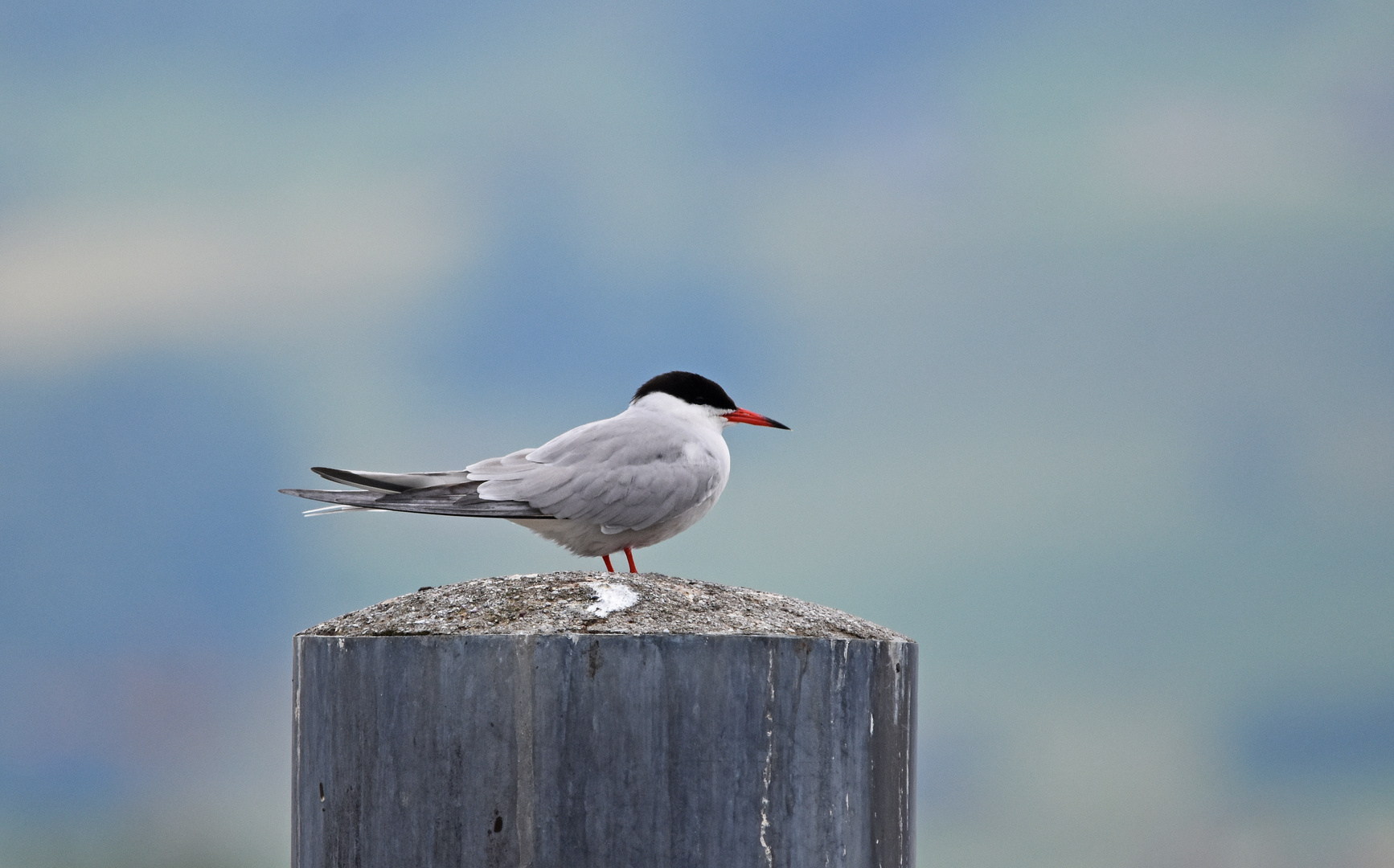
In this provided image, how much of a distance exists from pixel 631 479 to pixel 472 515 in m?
0.71

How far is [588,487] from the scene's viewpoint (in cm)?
547

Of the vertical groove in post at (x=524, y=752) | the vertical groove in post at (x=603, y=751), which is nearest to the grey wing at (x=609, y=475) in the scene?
the vertical groove in post at (x=603, y=751)

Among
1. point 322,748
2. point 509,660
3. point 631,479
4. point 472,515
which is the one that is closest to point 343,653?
point 322,748

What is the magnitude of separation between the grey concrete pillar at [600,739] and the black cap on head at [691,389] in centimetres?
226

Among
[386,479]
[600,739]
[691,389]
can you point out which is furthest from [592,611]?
[691,389]

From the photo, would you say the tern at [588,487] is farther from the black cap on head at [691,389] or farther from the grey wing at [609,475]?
the black cap on head at [691,389]

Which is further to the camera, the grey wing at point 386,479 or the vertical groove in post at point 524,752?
the grey wing at point 386,479

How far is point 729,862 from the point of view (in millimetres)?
3816

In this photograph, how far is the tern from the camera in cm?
531

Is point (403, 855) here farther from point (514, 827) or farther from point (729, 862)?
point (729, 862)

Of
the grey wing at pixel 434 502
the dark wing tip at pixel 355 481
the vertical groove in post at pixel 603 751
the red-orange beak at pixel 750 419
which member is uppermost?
the red-orange beak at pixel 750 419

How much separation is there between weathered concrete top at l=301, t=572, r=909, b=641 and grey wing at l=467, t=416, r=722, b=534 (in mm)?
959

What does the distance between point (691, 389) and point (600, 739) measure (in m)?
2.81

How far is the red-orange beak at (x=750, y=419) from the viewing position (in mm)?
6473
